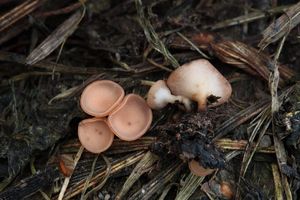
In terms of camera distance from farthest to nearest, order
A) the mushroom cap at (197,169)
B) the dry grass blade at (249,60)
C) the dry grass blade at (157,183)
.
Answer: the dry grass blade at (249,60) → the dry grass blade at (157,183) → the mushroom cap at (197,169)

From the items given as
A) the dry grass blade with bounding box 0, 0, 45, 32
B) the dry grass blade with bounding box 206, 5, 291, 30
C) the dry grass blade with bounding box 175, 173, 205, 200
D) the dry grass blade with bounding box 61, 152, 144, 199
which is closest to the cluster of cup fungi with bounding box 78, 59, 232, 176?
the dry grass blade with bounding box 61, 152, 144, 199

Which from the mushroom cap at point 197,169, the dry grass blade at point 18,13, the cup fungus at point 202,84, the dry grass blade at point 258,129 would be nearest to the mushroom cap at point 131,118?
the cup fungus at point 202,84

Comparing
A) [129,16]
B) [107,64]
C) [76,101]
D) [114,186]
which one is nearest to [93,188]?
[114,186]

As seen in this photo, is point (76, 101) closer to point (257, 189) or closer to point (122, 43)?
point (122, 43)

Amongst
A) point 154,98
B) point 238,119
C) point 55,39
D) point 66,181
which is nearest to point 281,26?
point 238,119

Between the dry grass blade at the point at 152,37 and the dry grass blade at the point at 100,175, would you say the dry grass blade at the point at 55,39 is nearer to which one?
the dry grass blade at the point at 152,37

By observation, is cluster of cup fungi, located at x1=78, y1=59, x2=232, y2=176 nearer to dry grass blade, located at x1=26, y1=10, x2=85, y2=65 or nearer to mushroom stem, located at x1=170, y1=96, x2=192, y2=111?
mushroom stem, located at x1=170, y1=96, x2=192, y2=111
